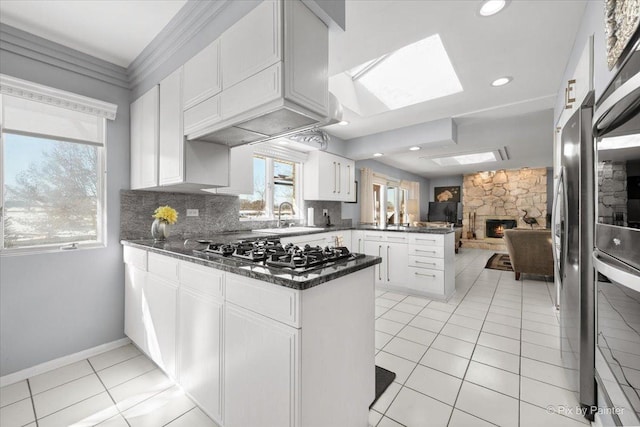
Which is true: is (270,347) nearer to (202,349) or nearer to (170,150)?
(202,349)

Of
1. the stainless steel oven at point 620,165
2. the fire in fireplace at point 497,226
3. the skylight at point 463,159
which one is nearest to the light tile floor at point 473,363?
the stainless steel oven at point 620,165

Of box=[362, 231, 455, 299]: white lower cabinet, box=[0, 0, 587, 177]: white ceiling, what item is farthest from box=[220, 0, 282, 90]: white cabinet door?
box=[362, 231, 455, 299]: white lower cabinet

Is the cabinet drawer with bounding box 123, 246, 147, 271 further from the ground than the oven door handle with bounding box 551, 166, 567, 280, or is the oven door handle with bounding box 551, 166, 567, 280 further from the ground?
the oven door handle with bounding box 551, 166, 567, 280

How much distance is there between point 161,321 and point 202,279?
0.71 m

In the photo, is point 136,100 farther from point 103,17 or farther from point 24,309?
point 24,309

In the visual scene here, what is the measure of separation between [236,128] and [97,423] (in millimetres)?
1940

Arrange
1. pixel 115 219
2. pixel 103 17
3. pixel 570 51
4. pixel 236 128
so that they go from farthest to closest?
pixel 115 219 < pixel 570 51 < pixel 103 17 < pixel 236 128

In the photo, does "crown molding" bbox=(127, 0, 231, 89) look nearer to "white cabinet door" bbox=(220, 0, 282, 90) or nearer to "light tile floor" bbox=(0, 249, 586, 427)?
"white cabinet door" bbox=(220, 0, 282, 90)

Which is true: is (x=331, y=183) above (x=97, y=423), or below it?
above

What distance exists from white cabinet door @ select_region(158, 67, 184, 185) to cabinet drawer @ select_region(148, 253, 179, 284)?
22.8 inches

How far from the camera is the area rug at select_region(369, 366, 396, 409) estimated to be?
5.68 ft

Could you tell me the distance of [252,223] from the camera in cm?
352

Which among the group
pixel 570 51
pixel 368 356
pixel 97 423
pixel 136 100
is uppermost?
pixel 570 51

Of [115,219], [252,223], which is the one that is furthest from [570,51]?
[115,219]
